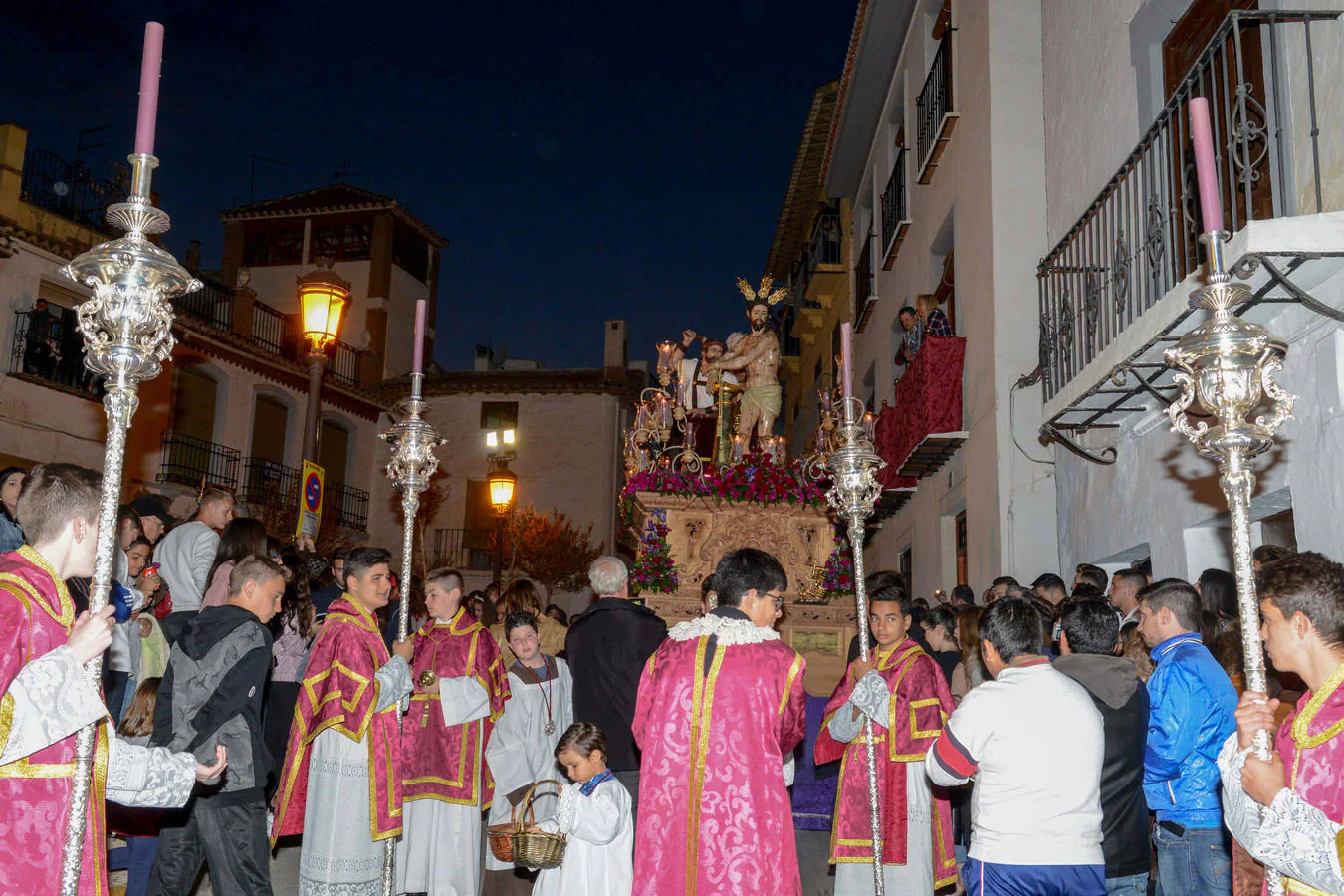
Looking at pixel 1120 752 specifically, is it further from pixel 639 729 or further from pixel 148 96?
pixel 148 96

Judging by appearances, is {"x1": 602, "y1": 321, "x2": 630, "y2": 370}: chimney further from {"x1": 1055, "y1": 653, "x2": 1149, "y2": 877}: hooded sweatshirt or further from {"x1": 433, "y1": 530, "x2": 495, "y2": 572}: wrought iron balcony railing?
{"x1": 1055, "y1": 653, "x2": 1149, "y2": 877}: hooded sweatshirt

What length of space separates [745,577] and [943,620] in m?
2.79

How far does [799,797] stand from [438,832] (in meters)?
2.51

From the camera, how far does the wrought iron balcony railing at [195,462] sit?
886 inches

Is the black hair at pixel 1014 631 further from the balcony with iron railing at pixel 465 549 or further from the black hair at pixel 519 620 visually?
the balcony with iron railing at pixel 465 549

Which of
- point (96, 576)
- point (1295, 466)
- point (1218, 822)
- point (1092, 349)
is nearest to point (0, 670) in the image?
point (96, 576)

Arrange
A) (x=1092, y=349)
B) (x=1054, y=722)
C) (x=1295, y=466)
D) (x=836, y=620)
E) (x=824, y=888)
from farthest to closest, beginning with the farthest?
(x=836, y=620)
(x=1092, y=349)
(x=824, y=888)
(x=1295, y=466)
(x=1054, y=722)

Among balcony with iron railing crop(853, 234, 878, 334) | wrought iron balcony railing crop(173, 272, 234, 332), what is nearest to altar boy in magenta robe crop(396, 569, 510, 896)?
balcony with iron railing crop(853, 234, 878, 334)

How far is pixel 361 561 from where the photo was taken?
5.96 m

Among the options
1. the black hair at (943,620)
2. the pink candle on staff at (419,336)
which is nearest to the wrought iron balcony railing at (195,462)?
the pink candle on staff at (419,336)

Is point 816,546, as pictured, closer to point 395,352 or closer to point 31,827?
point 31,827

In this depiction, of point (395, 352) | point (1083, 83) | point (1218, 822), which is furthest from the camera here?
point (395, 352)

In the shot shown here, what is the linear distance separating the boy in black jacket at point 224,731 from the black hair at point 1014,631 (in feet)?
9.92

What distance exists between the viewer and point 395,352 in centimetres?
3197
